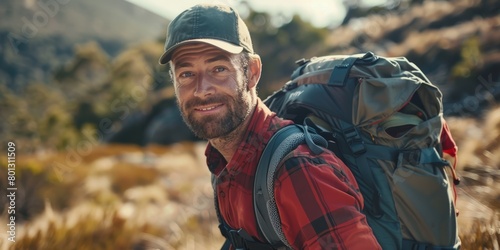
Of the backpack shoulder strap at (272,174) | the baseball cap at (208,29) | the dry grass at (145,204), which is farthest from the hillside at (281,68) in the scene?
the backpack shoulder strap at (272,174)

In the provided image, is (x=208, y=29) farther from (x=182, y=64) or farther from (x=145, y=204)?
(x=145, y=204)

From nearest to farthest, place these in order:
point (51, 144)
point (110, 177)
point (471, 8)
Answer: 1. point (110, 177)
2. point (471, 8)
3. point (51, 144)

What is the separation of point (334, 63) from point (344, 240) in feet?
2.77

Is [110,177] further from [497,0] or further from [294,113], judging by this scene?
[497,0]

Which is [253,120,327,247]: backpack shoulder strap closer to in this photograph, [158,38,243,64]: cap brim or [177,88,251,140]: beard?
[177,88,251,140]: beard

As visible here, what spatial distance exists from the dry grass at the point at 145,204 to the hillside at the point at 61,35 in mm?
81782

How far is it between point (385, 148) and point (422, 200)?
234mm

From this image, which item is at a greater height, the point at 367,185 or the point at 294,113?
the point at 294,113

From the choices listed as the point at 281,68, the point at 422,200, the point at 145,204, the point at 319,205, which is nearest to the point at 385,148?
the point at 422,200

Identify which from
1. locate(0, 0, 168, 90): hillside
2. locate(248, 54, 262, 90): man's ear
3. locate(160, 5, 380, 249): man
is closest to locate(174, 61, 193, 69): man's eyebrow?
locate(160, 5, 380, 249): man

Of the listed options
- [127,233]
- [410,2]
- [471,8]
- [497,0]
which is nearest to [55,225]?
[127,233]

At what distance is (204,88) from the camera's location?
1.78 m

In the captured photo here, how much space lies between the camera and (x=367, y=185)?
1668 millimetres

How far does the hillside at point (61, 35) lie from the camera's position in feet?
321
